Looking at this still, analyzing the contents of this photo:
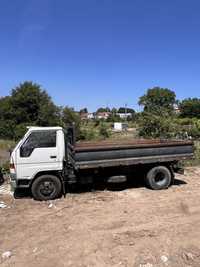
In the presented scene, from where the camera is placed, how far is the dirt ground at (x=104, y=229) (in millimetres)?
4984

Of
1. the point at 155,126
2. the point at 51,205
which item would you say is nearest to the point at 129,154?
the point at 51,205

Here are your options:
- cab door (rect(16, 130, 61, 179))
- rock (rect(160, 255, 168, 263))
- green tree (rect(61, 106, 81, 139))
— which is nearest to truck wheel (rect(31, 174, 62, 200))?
cab door (rect(16, 130, 61, 179))

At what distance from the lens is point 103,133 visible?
28.9 metres

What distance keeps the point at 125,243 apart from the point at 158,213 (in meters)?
1.86

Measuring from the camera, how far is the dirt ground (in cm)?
498

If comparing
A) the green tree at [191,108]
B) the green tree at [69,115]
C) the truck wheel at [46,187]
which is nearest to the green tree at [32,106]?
the green tree at [69,115]

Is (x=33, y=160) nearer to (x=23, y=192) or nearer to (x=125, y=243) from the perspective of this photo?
(x=23, y=192)

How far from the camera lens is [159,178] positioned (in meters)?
9.52

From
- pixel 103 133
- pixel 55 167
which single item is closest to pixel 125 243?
pixel 55 167

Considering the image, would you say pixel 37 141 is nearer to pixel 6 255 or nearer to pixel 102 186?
pixel 102 186

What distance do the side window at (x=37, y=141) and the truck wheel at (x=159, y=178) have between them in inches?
122

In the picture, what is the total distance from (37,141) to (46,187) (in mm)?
1302

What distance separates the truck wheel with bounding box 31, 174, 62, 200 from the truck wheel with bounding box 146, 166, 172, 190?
2.76 m

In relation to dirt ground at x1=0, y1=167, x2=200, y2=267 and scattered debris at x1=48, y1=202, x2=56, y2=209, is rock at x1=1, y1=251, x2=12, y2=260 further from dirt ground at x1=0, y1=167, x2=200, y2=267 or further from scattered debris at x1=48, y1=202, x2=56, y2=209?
scattered debris at x1=48, y1=202, x2=56, y2=209
